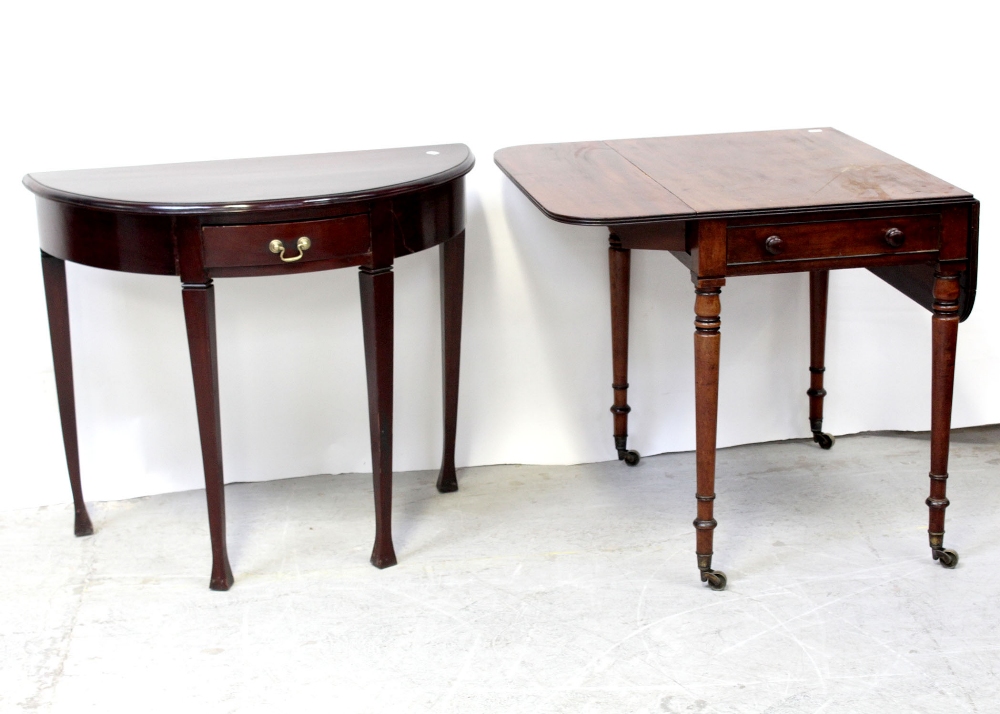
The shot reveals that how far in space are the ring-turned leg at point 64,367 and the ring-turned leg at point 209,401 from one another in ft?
1.47

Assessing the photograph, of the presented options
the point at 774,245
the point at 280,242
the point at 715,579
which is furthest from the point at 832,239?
the point at 280,242

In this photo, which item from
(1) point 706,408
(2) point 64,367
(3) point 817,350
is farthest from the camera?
(3) point 817,350

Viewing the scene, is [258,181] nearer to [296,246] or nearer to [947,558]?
[296,246]

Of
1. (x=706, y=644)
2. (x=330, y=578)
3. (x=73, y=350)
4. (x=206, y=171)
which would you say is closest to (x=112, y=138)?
(x=206, y=171)

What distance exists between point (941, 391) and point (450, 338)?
1.14 m

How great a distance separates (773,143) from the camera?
2721 millimetres

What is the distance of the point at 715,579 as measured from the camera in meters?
2.39

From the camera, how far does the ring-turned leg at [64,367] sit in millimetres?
2545

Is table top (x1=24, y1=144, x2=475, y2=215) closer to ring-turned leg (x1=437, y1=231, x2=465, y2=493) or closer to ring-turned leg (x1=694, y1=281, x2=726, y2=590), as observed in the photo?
ring-turned leg (x1=437, y1=231, x2=465, y2=493)

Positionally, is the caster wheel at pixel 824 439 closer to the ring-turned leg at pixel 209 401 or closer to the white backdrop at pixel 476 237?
the white backdrop at pixel 476 237

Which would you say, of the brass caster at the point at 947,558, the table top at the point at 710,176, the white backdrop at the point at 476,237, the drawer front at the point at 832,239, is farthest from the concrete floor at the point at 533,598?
the table top at the point at 710,176

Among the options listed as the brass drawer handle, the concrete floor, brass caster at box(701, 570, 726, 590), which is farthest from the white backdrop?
brass caster at box(701, 570, 726, 590)

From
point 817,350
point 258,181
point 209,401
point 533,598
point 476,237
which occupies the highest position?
point 258,181

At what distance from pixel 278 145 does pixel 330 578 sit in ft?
3.47
